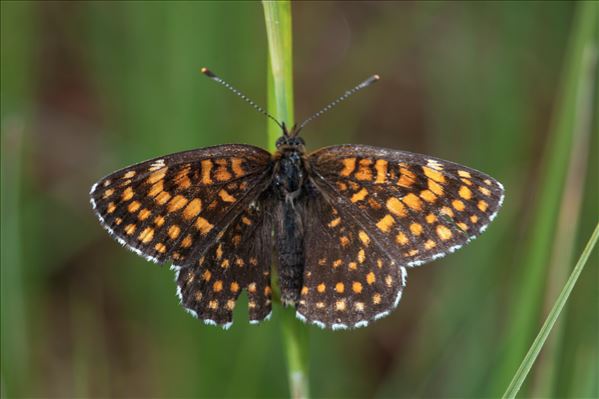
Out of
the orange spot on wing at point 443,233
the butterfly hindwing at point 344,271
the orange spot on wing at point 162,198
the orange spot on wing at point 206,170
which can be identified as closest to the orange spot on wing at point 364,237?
the butterfly hindwing at point 344,271

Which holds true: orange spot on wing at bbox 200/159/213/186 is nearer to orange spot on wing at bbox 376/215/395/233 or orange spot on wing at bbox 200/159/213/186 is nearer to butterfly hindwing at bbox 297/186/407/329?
butterfly hindwing at bbox 297/186/407/329

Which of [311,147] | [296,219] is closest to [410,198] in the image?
[296,219]

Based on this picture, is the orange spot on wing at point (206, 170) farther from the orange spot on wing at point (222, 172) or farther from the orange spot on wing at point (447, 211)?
the orange spot on wing at point (447, 211)

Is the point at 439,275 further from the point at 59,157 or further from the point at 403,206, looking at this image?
the point at 59,157

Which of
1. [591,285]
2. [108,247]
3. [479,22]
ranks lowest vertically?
[108,247]

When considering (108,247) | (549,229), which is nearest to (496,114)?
(549,229)

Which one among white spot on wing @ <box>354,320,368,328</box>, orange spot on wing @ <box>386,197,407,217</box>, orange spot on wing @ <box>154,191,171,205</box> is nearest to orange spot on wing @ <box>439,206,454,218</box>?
orange spot on wing @ <box>386,197,407,217</box>
